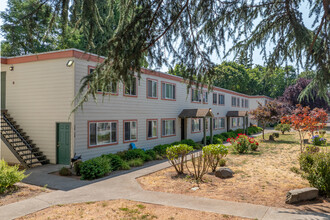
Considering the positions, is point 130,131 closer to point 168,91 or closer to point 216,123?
point 168,91

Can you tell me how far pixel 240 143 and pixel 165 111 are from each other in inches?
249

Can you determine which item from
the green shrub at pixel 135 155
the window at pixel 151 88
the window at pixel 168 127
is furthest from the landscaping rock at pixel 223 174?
the window at pixel 168 127

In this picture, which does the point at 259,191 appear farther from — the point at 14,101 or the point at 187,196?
the point at 14,101

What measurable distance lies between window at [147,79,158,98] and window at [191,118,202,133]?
6647 millimetres

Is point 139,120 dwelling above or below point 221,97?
below

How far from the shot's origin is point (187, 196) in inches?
316

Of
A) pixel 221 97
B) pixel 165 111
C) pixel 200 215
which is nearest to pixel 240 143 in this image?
pixel 165 111

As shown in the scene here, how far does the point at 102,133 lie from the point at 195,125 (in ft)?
40.9

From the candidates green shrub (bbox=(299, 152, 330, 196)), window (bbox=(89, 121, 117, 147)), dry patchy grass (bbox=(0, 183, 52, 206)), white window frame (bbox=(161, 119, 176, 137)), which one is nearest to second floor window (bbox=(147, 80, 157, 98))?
white window frame (bbox=(161, 119, 176, 137))

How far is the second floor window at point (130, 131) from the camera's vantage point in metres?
16.1

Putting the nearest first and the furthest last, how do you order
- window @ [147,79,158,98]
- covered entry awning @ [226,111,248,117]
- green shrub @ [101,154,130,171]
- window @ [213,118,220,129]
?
green shrub @ [101,154,130,171]
window @ [147,79,158,98]
window @ [213,118,220,129]
covered entry awning @ [226,111,248,117]

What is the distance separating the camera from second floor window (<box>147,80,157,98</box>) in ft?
60.4

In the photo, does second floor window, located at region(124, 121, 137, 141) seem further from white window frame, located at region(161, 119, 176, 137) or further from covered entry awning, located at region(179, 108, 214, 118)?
covered entry awning, located at region(179, 108, 214, 118)

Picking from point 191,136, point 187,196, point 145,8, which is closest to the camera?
point 145,8
